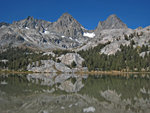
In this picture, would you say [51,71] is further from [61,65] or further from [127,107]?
[127,107]

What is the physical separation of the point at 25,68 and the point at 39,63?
15421 millimetres

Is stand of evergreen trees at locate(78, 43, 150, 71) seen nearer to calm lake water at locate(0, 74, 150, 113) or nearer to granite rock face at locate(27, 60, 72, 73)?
granite rock face at locate(27, 60, 72, 73)

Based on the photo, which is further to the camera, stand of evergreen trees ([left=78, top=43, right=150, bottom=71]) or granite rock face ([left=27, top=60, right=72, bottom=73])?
granite rock face ([left=27, top=60, right=72, bottom=73])

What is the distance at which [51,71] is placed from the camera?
178250 mm

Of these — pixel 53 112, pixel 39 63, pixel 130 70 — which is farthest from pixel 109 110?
pixel 39 63

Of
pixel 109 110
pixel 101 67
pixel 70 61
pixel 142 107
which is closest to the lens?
pixel 109 110

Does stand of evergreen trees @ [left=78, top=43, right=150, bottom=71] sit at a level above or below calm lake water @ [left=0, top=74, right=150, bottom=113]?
above

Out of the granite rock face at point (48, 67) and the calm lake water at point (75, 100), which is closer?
the calm lake water at point (75, 100)

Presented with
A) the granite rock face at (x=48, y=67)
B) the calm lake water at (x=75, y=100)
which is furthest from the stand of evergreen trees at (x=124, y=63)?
the calm lake water at (x=75, y=100)

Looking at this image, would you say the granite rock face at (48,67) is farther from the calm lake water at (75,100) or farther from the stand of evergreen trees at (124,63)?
the calm lake water at (75,100)

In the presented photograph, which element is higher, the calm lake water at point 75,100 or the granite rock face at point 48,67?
the granite rock face at point 48,67

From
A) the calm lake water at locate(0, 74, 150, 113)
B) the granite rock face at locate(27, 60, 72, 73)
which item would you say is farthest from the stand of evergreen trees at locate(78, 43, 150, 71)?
the calm lake water at locate(0, 74, 150, 113)

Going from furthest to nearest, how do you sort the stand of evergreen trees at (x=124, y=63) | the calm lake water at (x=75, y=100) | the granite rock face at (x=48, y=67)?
the granite rock face at (x=48, y=67)
the stand of evergreen trees at (x=124, y=63)
the calm lake water at (x=75, y=100)

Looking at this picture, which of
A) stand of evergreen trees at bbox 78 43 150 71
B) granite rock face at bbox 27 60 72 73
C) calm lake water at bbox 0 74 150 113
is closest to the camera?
calm lake water at bbox 0 74 150 113
